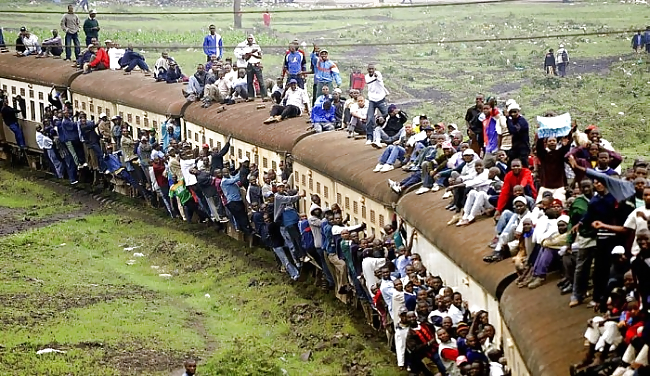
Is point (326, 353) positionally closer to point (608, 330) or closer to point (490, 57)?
point (608, 330)

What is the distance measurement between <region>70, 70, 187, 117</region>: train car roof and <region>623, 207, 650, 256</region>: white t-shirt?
2109 centimetres

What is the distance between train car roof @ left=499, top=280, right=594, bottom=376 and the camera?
13359mm

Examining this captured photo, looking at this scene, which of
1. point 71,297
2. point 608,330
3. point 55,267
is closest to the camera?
point 608,330

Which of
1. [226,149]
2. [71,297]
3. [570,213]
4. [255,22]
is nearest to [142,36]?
[255,22]

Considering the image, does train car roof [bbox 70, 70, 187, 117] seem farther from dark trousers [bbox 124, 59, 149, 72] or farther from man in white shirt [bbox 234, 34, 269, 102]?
man in white shirt [bbox 234, 34, 269, 102]

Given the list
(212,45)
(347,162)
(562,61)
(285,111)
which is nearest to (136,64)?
(212,45)

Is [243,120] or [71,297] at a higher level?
[243,120]

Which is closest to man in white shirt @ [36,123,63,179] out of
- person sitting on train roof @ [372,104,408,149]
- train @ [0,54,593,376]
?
train @ [0,54,593,376]

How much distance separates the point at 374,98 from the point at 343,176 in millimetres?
1790

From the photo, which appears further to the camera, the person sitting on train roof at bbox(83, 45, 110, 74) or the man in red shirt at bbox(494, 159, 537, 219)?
the person sitting on train roof at bbox(83, 45, 110, 74)

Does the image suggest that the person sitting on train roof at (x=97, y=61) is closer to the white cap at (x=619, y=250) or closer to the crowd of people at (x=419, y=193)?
the crowd of people at (x=419, y=193)

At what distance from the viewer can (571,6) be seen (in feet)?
213

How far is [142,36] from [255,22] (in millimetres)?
8385

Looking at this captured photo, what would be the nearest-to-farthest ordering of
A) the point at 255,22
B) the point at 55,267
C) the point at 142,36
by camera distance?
the point at 55,267 < the point at 142,36 < the point at 255,22
